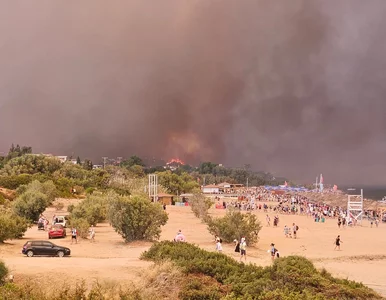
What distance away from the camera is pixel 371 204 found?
92188 millimetres

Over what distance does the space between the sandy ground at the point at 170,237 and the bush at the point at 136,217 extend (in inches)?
41.9

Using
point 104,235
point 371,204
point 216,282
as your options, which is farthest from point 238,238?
point 371,204

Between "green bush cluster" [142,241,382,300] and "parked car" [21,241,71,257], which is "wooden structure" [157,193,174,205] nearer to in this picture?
"parked car" [21,241,71,257]

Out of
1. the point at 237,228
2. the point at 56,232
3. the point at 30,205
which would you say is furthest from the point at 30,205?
the point at 237,228

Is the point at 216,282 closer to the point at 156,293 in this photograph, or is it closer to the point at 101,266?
the point at 156,293

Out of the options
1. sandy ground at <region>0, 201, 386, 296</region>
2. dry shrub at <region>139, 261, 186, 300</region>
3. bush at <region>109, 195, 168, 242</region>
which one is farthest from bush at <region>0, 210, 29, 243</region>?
dry shrub at <region>139, 261, 186, 300</region>

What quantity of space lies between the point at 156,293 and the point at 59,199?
5467 cm

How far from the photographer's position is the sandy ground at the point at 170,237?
52.6 feet

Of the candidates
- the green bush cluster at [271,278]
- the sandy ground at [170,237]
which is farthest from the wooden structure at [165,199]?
the green bush cluster at [271,278]

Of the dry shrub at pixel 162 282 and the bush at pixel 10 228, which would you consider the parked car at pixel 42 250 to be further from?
the dry shrub at pixel 162 282

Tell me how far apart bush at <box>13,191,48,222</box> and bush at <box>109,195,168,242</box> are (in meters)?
12.9

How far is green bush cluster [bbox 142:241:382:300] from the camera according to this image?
12656 millimetres

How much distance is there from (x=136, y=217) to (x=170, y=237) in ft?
23.4

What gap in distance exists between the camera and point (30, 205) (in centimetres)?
3909
